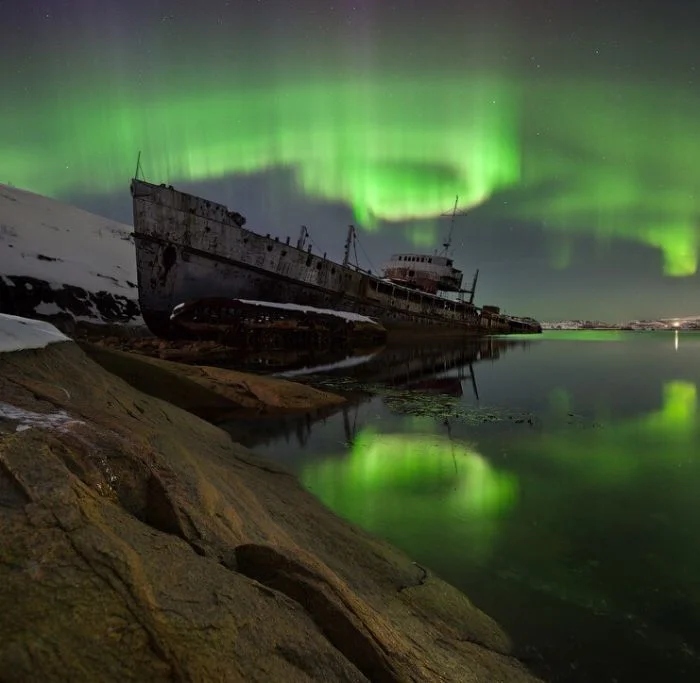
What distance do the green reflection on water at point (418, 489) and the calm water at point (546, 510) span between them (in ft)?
0.10

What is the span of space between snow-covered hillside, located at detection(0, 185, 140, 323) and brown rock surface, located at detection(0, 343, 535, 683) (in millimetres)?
28144

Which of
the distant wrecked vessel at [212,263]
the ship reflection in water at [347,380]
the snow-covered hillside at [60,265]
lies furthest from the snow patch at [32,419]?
the distant wrecked vessel at [212,263]

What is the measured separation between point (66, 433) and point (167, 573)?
1.28 meters

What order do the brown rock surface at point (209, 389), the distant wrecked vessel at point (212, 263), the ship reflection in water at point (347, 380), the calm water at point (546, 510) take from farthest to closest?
1. the distant wrecked vessel at point (212, 263)
2. the ship reflection in water at point (347, 380)
3. the brown rock surface at point (209, 389)
4. the calm water at point (546, 510)

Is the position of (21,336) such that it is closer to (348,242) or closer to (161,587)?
(161,587)

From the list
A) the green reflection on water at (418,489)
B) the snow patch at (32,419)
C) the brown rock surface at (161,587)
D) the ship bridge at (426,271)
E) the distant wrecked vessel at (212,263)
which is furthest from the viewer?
the ship bridge at (426,271)

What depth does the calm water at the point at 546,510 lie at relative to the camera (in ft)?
12.6

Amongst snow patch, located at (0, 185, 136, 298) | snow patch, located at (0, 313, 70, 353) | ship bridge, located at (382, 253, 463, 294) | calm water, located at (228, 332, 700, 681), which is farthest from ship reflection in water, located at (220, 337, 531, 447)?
ship bridge, located at (382, 253, 463, 294)

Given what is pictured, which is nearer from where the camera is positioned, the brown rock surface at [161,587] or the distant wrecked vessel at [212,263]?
the brown rock surface at [161,587]

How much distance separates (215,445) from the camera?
21.0 feet

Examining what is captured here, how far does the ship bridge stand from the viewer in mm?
65062

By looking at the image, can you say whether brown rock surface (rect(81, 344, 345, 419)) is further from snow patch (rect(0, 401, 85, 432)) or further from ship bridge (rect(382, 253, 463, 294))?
ship bridge (rect(382, 253, 463, 294))

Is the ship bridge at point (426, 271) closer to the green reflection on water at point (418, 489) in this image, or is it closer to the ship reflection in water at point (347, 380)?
the ship reflection in water at point (347, 380)

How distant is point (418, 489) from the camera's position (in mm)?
7082
